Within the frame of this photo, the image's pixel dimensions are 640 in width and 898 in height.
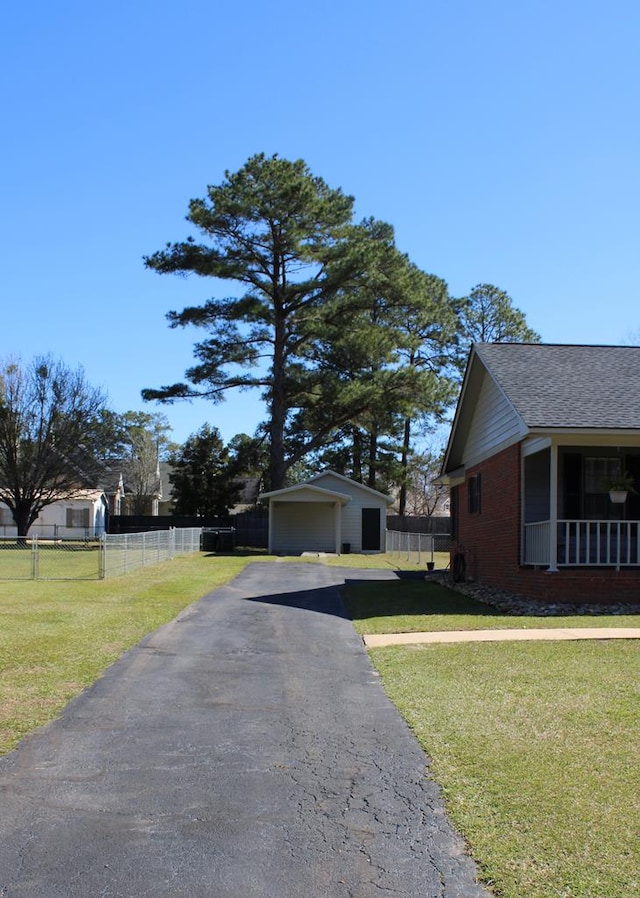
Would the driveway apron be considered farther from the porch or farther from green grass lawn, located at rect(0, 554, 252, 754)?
the porch

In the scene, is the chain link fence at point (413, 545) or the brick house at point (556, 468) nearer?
the brick house at point (556, 468)

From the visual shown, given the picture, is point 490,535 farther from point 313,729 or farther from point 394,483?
point 394,483

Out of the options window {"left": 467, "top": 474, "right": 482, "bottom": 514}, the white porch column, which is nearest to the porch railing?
the white porch column

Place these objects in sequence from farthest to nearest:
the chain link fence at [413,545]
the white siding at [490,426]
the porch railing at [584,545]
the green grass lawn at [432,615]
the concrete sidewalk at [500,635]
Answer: the chain link fence at [413,545] → the white siding at [490,426] → the porch railing at [584,545] → the green grass lawn at [432,615] → the concrete sidewalk at [500,635]

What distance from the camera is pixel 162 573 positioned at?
22516 millimetres

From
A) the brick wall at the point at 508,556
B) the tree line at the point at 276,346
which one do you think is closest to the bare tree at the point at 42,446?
the tree line at the point at 276,346

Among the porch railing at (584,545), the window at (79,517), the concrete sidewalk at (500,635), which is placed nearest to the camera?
the concrete sidewalk at (500,635)

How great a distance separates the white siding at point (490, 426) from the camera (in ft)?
54.4

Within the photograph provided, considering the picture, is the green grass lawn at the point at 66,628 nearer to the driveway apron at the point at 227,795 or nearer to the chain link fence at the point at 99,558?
the driveway apron at the point at 227,795

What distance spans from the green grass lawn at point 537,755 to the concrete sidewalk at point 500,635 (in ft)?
3.07

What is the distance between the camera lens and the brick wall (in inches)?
571

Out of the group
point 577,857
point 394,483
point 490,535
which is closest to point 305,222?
point 394,483

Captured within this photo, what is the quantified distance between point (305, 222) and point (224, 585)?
956 inches

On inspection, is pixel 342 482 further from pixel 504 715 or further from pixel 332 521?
pixel 504 715
